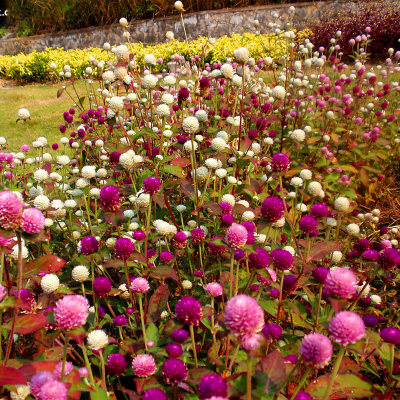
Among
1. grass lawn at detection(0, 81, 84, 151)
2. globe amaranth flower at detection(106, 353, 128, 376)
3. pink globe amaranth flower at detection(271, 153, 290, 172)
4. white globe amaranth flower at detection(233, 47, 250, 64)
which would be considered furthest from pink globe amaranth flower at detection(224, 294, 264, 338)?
grass lawn at detection(0, 81, 84, 151)

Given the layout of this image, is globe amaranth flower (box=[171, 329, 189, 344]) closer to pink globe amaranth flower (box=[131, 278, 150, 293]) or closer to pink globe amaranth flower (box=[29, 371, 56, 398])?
pink globe amaranth flower (box=[131, 278, 150, 293])

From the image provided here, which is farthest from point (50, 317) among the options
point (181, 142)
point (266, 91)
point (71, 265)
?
point (266, 91)

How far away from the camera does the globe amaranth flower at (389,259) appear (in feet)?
4.94

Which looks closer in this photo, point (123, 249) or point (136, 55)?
point (123, 249)

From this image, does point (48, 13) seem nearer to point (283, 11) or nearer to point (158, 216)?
point (283, 11)

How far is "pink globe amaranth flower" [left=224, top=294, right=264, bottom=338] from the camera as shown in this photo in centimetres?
90

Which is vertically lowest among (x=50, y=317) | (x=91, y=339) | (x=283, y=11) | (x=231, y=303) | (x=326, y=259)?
(x=326, y=259)

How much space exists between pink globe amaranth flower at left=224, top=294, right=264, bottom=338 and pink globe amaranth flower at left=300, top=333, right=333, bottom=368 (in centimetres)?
18

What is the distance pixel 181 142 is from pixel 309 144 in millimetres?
1448

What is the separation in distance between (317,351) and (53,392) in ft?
2.26

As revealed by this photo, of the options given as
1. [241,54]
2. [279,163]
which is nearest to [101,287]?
[279,163]

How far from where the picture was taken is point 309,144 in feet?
11.2

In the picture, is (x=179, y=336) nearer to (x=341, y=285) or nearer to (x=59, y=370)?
(x=59, y=370)

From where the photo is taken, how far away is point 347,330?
94 centimetres
